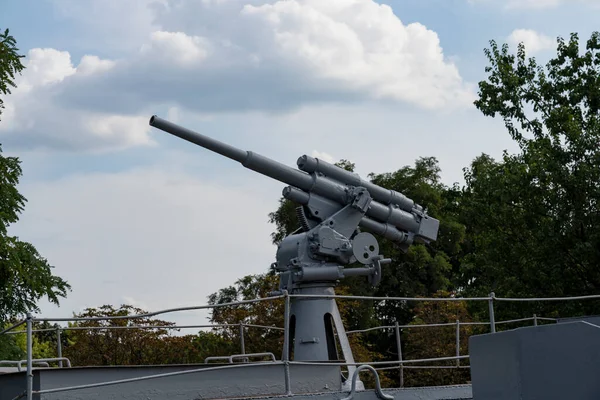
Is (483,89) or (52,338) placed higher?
(483,89)

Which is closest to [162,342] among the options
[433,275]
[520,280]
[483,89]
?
[520,280]

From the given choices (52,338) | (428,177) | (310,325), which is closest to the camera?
(310,325)

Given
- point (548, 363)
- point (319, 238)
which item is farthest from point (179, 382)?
point (319, 238)

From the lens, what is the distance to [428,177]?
42.1 m

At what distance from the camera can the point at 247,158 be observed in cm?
1348

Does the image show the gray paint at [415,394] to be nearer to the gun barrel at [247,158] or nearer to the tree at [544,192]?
the gun barrel at [247,158]

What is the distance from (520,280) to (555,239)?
1.55 metres

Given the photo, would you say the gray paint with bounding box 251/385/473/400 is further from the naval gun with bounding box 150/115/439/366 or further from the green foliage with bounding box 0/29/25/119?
the green foliage with bounding box 0/29/25/119

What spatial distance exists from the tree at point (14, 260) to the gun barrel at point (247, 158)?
8.94 metres

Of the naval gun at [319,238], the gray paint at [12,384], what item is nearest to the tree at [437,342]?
the naval gun at [319,238]

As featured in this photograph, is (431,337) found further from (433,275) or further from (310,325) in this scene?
(310,325)

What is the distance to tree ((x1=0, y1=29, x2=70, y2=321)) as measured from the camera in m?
21.2

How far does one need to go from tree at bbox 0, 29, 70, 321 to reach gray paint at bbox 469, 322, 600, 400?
1568 cm

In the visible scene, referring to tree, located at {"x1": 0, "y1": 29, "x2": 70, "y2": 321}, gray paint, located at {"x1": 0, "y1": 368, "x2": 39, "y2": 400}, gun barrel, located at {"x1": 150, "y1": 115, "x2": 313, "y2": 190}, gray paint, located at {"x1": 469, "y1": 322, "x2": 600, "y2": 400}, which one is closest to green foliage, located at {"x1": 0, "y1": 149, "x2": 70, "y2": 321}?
tree, located at {"x1": 0, "y1": 29, "x2": 70, "y2": 321}
